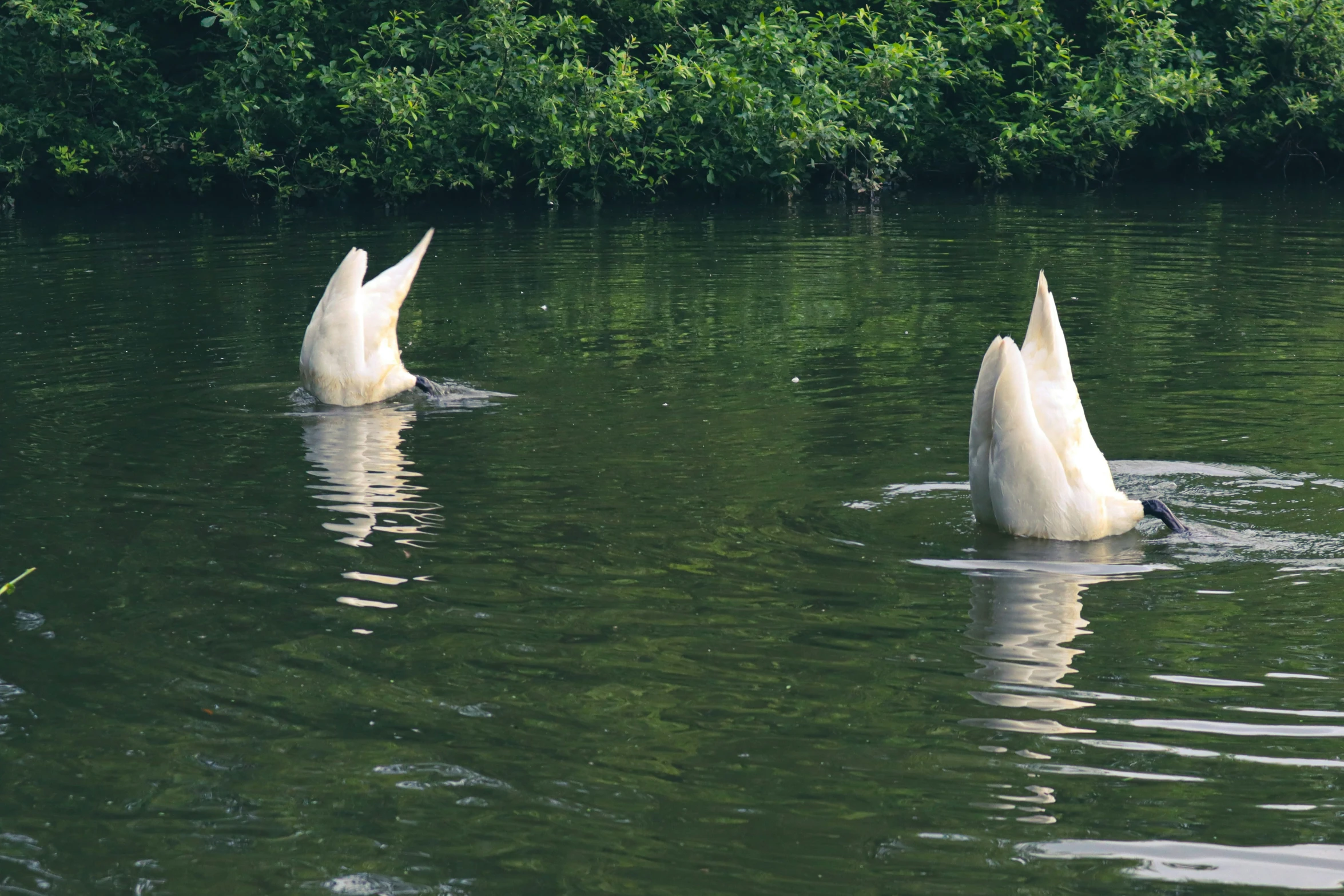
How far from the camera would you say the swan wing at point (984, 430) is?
7.23 m

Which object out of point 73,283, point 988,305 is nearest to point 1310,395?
point 988,305

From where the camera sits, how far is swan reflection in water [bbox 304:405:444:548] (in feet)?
26.0

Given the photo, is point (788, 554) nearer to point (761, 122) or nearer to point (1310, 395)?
point (1310, 395)

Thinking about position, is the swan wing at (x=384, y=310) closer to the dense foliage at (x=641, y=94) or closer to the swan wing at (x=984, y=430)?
the swan wing at (x=984, y=430)

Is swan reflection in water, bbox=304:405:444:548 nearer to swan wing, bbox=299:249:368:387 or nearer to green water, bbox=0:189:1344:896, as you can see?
green water, bbox=0:189:1344:896

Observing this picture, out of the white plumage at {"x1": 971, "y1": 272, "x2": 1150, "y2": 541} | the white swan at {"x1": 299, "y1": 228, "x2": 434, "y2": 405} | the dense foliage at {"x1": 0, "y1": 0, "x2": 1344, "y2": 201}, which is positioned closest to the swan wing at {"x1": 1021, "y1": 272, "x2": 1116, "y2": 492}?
the white plumage at {"x1": 971, "y1": 272, "x2": 1150, "y2": 541}

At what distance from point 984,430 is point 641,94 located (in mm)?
20873

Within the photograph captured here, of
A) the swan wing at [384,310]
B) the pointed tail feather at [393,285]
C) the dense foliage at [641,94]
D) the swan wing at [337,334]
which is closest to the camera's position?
the swan wing at [337,334]

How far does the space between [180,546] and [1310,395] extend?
7.44 meters

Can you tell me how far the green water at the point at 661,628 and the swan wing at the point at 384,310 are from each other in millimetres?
445

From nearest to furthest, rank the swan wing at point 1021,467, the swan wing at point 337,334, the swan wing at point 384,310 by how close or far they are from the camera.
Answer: the swan wing at point 1021,467 < the swan wing at point 337,334 < the swan wing at point 384,310

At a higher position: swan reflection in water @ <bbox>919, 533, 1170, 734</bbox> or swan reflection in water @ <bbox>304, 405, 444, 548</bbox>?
swan reflection in water @ <bbox>304, 405, 444, 548</bbox>

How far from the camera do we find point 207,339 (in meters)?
14.1

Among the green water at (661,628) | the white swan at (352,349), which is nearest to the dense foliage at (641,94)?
the green water at (661,628)
